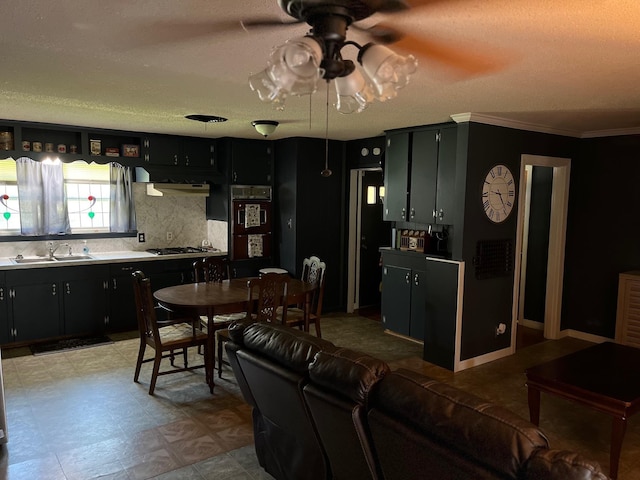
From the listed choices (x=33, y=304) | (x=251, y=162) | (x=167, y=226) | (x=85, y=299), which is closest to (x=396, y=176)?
(x=251, y=162)

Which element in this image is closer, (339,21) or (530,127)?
(339,21)

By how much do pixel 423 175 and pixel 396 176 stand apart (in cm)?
39

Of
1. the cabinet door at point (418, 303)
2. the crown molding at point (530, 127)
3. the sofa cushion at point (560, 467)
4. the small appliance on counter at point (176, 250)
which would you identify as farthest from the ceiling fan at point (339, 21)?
the small appliance on counter at point (176, 250)

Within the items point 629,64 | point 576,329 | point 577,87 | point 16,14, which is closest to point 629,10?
point 629,64

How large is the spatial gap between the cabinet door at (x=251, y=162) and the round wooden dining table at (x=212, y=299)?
6.34 feet

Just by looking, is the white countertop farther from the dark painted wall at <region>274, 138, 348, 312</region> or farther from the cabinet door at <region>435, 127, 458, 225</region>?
the cabinet door at <region>435, 127, 458, 225</region>

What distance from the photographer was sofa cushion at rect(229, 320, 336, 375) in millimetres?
2150

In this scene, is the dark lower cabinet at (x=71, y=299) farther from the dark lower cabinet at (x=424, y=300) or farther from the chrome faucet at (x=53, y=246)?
the dark lower cabinet at (x=424, y=300)

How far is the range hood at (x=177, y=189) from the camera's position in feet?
19.3

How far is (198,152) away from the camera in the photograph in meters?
6.04

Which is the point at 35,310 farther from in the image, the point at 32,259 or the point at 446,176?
the point at 446,176

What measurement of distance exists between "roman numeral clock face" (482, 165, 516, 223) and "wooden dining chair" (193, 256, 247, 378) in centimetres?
252

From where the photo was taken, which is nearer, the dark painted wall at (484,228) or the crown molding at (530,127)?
the crown molding at (530,127)

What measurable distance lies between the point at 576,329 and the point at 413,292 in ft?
6.85
